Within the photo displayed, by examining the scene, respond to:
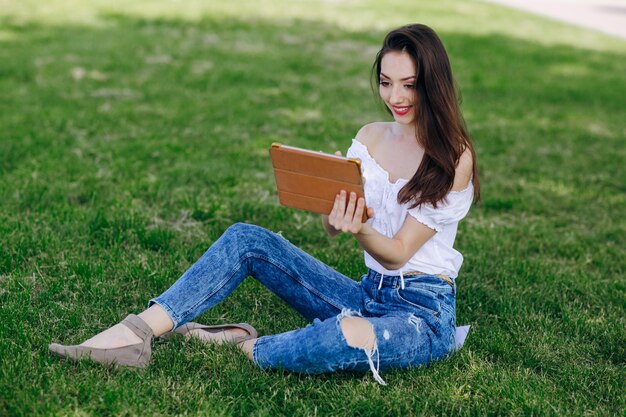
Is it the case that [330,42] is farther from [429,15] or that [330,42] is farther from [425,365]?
[425,365]

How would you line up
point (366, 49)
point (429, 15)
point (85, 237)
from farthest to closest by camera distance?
point (429, 15) → point (366, 49) → point (85, 237)

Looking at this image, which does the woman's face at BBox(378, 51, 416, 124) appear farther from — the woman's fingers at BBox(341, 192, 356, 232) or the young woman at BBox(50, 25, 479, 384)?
the woman's fingers at BBox(341, 192, 356, 232)

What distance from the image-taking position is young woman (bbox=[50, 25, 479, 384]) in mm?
2924

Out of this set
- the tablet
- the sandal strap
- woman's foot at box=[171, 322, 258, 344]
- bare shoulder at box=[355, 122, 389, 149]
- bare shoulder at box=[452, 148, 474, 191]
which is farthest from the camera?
bare shoulder at box=[355, 122, 389, 149]

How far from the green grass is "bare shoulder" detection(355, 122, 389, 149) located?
87 centimetres

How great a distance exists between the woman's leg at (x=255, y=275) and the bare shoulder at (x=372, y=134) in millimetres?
548

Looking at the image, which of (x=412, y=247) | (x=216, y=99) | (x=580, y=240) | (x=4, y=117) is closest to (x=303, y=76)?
(x=216, y=99)

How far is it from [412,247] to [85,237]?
1997mm

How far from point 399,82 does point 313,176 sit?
0.61 m

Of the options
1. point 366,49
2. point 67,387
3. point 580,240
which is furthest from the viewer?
point 366,49

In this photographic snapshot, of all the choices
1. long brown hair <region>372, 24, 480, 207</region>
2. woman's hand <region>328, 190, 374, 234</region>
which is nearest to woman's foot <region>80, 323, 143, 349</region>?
woman's hand <region>328, 190, 374, 234</region>

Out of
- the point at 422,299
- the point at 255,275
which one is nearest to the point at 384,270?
the point at 422,299

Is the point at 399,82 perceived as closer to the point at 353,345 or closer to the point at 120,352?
the point at 353,345

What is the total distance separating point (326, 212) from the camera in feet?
9.23
